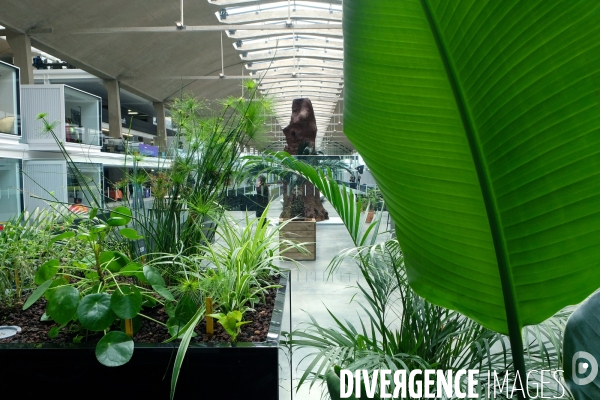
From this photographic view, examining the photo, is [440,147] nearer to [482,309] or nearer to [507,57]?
[507,57]

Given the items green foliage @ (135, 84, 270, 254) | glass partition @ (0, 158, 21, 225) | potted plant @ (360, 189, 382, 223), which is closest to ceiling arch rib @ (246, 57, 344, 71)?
glass partition @ (0, 158, 21, 225)

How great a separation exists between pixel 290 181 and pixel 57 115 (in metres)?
8.58

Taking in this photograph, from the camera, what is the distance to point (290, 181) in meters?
3.85

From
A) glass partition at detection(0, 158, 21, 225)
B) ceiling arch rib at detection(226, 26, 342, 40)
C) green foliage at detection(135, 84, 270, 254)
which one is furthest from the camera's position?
ceiling arch rib at detection(226, 26, 342, 40)

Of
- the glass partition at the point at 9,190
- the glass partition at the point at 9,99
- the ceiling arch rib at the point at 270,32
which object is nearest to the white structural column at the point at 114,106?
the ceiling arch rib at the point at 270,32

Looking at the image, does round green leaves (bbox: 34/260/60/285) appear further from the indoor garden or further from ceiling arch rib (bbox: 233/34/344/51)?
ceiling arch rib (bbox: 233/34/344/51)

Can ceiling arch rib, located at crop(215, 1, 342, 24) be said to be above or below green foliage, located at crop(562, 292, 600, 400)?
above

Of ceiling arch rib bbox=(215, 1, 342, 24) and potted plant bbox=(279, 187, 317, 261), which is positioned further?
ceiling arch rib bbox=(215, 1, 342, 24)

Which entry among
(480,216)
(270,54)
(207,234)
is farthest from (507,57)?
(270,54)

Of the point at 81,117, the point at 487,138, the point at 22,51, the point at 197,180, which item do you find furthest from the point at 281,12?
the point at 487,138

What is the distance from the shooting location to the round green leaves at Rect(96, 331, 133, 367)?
1681 millimetres

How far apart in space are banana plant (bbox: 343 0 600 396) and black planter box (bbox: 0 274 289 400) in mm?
1152

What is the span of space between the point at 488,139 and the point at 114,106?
19.4 metres

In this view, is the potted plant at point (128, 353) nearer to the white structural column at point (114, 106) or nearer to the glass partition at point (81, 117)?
the glass partition at point (81, 117)
